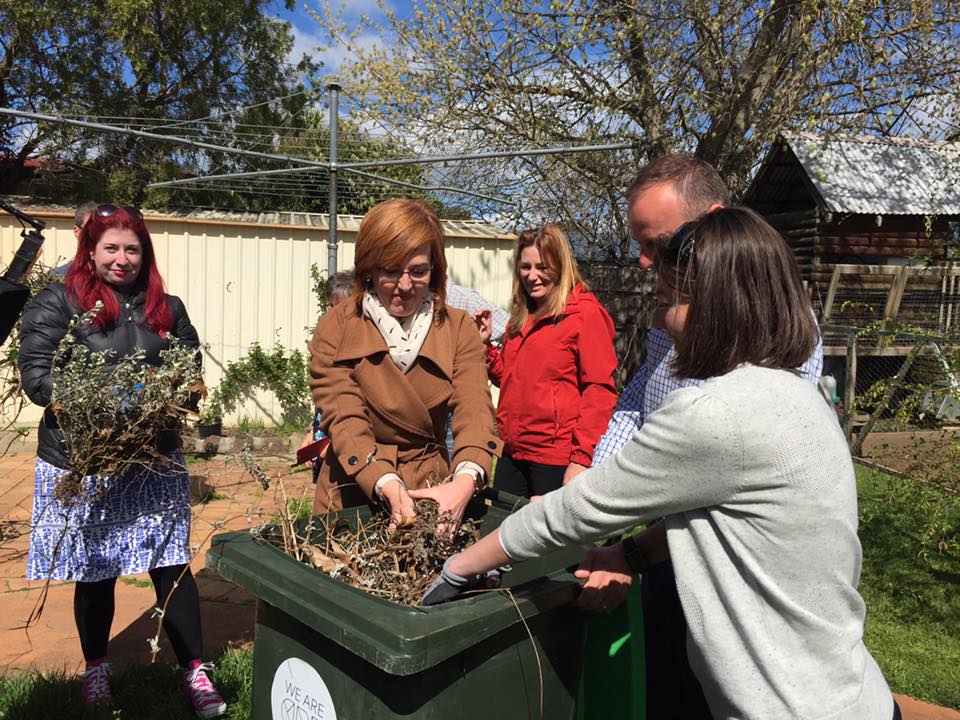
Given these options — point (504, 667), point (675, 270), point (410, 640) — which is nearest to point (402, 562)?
point (504, 667)

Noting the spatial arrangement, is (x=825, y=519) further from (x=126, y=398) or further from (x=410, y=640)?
(x=126, y=398)

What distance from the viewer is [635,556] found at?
167 centimetres

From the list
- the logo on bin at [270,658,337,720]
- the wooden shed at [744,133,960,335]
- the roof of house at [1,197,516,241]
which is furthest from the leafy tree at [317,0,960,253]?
the logo on bin at [270,658,337,720]

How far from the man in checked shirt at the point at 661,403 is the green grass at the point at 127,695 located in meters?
1.55

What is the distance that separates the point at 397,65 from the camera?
829 centimetres

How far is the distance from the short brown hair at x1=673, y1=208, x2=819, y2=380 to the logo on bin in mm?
957

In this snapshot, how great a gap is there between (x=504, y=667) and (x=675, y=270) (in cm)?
84

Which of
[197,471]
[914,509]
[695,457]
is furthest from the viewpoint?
[197,471]

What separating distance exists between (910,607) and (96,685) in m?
3.91

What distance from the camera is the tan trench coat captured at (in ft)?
6.82

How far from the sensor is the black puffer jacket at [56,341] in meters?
2.35

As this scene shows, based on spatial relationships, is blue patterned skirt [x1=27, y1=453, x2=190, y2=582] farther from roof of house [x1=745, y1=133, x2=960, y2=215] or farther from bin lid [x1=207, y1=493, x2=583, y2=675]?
roof of house [x1=745, y1=133, x2=960, y2=215]

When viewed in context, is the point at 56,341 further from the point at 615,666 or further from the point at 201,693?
the point at 615,666

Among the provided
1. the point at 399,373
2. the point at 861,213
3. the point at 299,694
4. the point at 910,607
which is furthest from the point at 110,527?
the point at 861,213
